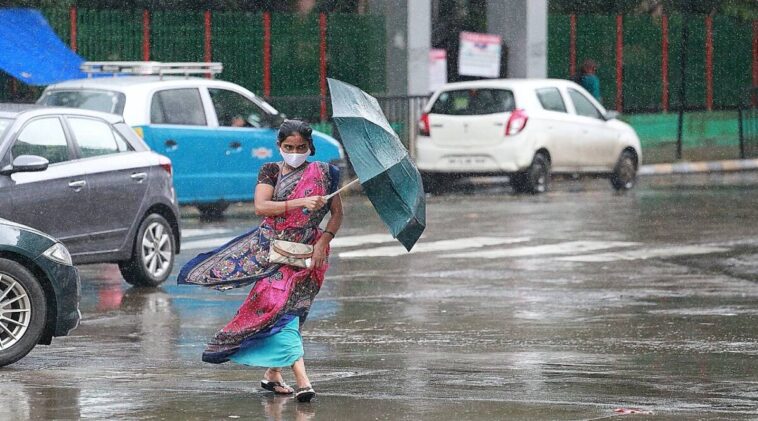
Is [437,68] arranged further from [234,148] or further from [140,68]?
[140,68]

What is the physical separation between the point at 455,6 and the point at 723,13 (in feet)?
22.2

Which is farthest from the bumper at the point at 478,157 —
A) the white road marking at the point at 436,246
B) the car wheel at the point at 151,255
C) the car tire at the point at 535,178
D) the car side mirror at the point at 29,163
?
the car side mirror at the point at 29,163

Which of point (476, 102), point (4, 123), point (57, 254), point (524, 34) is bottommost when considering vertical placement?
point (57, 254)

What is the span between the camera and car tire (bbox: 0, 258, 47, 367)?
10.4 m

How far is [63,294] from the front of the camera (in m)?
10.6

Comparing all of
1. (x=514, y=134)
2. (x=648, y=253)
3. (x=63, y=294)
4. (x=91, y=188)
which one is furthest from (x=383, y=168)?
(x=514, y=134)

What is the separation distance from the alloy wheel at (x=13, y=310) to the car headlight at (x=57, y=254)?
270 millimetres

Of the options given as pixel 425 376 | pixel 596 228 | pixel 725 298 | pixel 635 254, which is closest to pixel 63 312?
pixel 425 376

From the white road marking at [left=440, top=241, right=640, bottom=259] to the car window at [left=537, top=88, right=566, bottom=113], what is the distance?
828 centimetres

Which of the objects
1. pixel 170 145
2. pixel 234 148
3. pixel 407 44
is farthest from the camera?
pixel 407 44

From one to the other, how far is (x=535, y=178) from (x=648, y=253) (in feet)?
28.2

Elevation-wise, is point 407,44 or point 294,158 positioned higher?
point 407,44

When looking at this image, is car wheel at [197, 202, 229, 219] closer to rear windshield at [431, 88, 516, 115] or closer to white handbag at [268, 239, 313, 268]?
rear windshield at [431, 88, 516, 115]

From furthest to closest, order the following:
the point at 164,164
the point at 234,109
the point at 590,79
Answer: the point at 590,79 < the point at 234,109 < the point at 164,164
